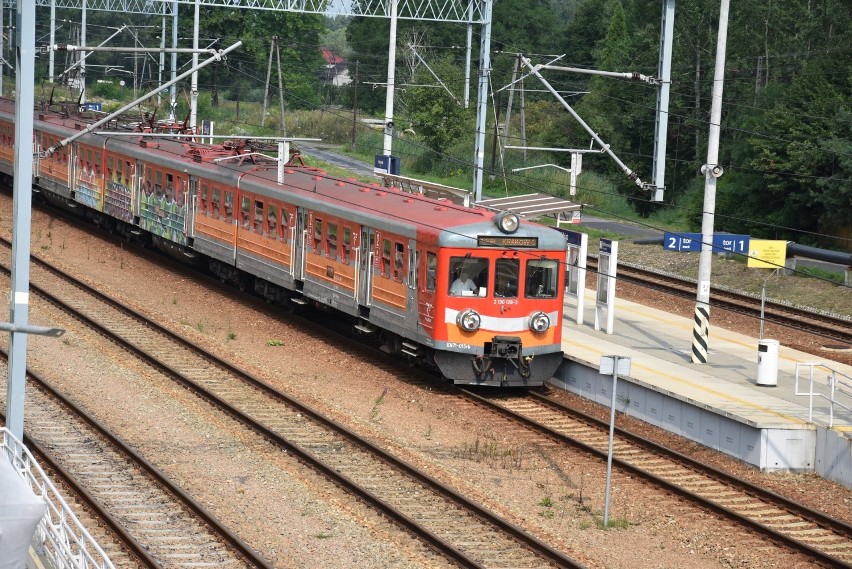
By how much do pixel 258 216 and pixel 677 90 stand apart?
34436mm

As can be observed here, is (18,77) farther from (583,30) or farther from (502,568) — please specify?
(583,30)

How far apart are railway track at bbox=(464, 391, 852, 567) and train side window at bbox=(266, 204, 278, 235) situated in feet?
22.0

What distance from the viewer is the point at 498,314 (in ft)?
66.0

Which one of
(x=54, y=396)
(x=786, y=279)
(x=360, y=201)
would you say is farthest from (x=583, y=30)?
(x=54, y=396)

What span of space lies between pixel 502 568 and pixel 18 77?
6.99 m

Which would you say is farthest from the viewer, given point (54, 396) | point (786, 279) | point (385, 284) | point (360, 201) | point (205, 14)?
point (205, 14)

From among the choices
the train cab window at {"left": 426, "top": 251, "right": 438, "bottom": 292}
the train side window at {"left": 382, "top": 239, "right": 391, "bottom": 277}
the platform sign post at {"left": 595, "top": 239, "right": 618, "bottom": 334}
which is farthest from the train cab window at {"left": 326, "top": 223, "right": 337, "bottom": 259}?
the platform sign post at {"left": 595, "top": 239, "right": 618, "bottom": 334}

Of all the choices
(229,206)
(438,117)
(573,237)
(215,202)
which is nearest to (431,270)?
(573,237)

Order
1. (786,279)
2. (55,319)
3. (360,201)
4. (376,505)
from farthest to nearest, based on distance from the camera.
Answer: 1. (786,279)
2. (55,319)
3. (360,201)
4. (376,505)

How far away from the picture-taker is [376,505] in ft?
48.8

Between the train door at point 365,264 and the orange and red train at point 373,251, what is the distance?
0.02 m

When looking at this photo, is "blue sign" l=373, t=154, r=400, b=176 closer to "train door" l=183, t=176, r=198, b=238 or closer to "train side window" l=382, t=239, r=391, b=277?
"train door" l=183, t=176, r=198, b=238

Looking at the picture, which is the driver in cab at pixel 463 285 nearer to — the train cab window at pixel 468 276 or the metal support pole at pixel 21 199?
the train cab window at pixel 468 276

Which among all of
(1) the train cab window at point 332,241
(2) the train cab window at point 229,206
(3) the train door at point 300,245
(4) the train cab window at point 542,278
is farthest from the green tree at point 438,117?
(4) the train cab window at point 542,278
